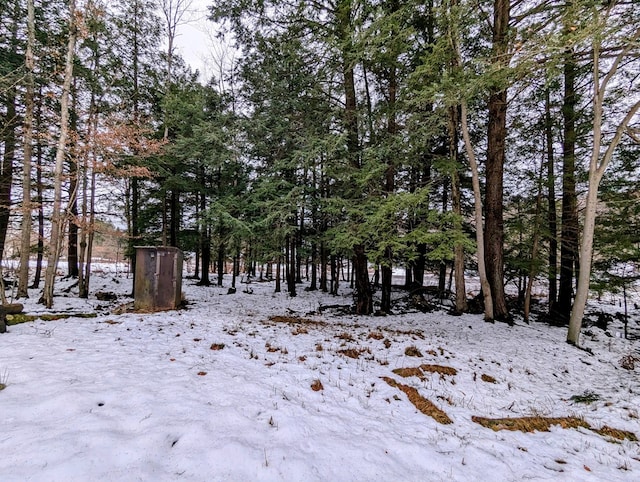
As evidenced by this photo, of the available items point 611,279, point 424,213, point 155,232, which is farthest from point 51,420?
point 155,232

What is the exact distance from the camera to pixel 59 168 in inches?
291

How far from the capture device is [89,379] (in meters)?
3.21

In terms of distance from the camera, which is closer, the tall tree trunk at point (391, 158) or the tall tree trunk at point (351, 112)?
the tall tree trunk at point (351, 112)

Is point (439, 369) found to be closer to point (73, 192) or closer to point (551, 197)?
point (551, 197)

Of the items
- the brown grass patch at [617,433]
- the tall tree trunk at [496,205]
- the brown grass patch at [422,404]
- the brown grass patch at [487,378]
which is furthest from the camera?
the tall tree trunk at [496,205]

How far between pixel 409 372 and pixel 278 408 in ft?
7.90

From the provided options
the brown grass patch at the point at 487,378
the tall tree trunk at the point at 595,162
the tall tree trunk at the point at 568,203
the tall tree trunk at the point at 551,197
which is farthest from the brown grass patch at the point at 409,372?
the tall tree trunk at the point at 551,197

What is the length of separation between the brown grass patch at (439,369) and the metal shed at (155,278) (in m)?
7.04

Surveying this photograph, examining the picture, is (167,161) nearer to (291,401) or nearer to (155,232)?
(155,232)

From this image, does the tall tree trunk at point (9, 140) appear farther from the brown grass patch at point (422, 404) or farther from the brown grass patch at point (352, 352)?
the brown grass patch at point (422, 404)

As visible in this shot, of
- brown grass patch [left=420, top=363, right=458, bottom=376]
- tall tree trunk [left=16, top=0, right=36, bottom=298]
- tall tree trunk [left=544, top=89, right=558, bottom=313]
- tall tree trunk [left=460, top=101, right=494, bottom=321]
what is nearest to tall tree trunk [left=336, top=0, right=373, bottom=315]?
tall tree trunk [left=460, top=101, right=494, bottom=321]

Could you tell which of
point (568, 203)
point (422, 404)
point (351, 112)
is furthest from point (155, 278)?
Answer: point (568, 203)

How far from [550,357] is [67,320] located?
10309mm

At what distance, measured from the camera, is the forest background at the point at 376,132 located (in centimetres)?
724
